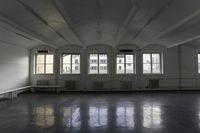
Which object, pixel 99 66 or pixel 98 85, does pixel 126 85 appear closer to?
pixel 98 85

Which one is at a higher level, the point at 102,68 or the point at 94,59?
the point at 94,59

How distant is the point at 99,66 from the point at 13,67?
5344mm

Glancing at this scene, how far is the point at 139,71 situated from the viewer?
41.5 ft

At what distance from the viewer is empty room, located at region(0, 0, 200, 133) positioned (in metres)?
5.03

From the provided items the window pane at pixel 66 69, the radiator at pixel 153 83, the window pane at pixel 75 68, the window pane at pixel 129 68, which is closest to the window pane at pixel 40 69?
the window pane at pixel 66 69

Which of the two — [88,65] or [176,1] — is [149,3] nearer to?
[176,1]

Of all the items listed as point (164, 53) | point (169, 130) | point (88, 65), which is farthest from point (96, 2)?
point (164, 53)

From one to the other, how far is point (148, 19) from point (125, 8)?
1.44 m

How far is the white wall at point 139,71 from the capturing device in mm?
12539

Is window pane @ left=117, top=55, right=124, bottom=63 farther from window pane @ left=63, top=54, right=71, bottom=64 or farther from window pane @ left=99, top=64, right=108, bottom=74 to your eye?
window pane @ left=63, top=54, right=71, bottom=64

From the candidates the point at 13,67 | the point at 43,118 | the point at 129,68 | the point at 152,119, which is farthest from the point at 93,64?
the point at 152,119

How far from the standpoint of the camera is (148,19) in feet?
22.2

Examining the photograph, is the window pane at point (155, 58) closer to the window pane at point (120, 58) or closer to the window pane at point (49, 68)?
the window pane at point (120, 58)

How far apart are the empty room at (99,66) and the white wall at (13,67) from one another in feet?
0.16
